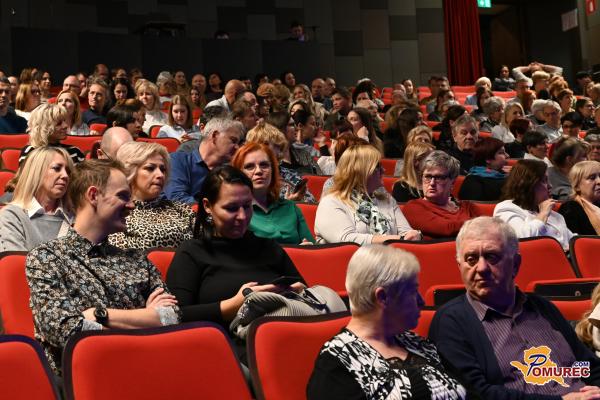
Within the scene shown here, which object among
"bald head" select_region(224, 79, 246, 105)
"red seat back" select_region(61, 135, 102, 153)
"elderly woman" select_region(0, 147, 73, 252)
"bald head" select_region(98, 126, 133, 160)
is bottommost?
"elderly woman" select_region(0, 147, 73, 252)

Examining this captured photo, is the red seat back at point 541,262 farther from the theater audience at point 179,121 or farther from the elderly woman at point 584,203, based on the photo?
the theater audience at point 179,121

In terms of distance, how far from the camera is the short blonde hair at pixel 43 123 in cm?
465

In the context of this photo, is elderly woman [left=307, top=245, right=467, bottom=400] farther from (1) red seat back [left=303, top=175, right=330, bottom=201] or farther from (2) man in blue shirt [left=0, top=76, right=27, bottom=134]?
(2) man in blue shirt [left=0, top=76, right=27, bottom=134]

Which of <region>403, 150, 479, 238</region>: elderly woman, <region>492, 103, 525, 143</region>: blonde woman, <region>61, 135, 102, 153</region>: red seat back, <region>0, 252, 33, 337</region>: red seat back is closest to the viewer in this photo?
<region>0, 252, 33, 337</region>: red seat back

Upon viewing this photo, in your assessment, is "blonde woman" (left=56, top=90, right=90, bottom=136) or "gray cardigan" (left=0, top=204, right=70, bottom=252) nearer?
"gray cardigan" (left=0, top=204, right=70, bottom=252)

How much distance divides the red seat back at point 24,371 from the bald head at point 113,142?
220 centimetres

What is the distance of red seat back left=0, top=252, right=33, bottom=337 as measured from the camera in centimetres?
252

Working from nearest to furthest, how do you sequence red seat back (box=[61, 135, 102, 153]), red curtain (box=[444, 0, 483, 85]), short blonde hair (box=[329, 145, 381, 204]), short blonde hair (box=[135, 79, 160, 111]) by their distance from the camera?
1. short blonde hair (box=[329, 145, 381, 204])
2. red seat back (box=[61, 135, 102, 153])
3. short blonde hair (box=[135, 79, 160, 111])
4. red curtain (box=[444, 0, 483, 85])

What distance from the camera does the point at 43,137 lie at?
Result: 4.65 m

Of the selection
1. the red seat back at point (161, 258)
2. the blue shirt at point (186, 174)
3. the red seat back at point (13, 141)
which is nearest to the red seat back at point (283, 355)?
the red seat back at point (161, 258)

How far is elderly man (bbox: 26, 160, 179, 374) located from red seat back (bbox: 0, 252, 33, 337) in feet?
0.94

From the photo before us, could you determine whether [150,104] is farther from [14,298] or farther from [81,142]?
[14,298]

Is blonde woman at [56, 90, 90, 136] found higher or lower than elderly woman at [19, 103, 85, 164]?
higher

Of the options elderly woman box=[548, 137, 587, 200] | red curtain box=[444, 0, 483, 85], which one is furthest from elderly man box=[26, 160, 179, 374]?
red curtain box=[444, 0, 483, 85]
